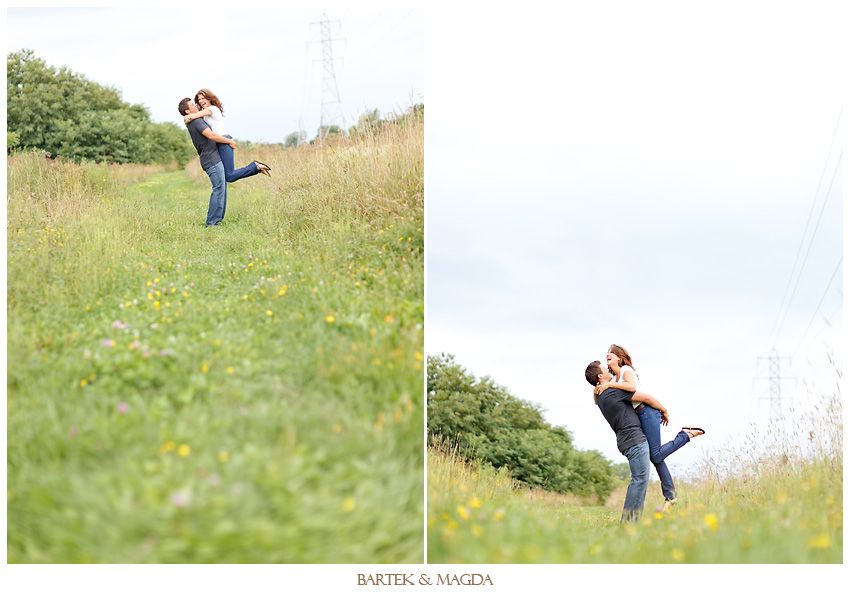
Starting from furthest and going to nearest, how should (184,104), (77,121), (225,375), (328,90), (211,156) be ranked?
1. (77,121)
2. (211,156)
3. (184,104)
4. (328,90)
5. (225,375)

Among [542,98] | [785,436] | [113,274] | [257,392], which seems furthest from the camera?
[542,98]

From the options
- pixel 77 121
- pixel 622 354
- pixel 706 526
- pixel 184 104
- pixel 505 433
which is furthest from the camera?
pixel 505 433

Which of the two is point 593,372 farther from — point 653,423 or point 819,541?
point 819,541

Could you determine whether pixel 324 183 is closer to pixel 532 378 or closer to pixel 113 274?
pixel 113 274

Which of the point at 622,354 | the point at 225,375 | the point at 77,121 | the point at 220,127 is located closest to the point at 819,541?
the point at 622,354

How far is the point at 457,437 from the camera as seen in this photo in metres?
7.73

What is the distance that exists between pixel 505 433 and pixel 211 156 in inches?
241

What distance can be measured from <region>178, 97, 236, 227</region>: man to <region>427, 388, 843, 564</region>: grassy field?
7.95 feet

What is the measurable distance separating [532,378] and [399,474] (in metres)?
7.65

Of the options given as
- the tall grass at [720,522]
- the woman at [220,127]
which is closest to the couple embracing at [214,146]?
the woman at [220,127]

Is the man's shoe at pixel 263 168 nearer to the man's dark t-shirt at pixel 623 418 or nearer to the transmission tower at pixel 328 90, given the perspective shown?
the transmission tower at pixel 328 90

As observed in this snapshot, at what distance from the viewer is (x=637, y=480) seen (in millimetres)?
4246

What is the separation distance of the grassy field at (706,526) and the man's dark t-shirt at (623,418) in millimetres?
488

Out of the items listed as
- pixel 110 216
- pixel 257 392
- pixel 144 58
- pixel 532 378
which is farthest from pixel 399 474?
pixel 532 378
